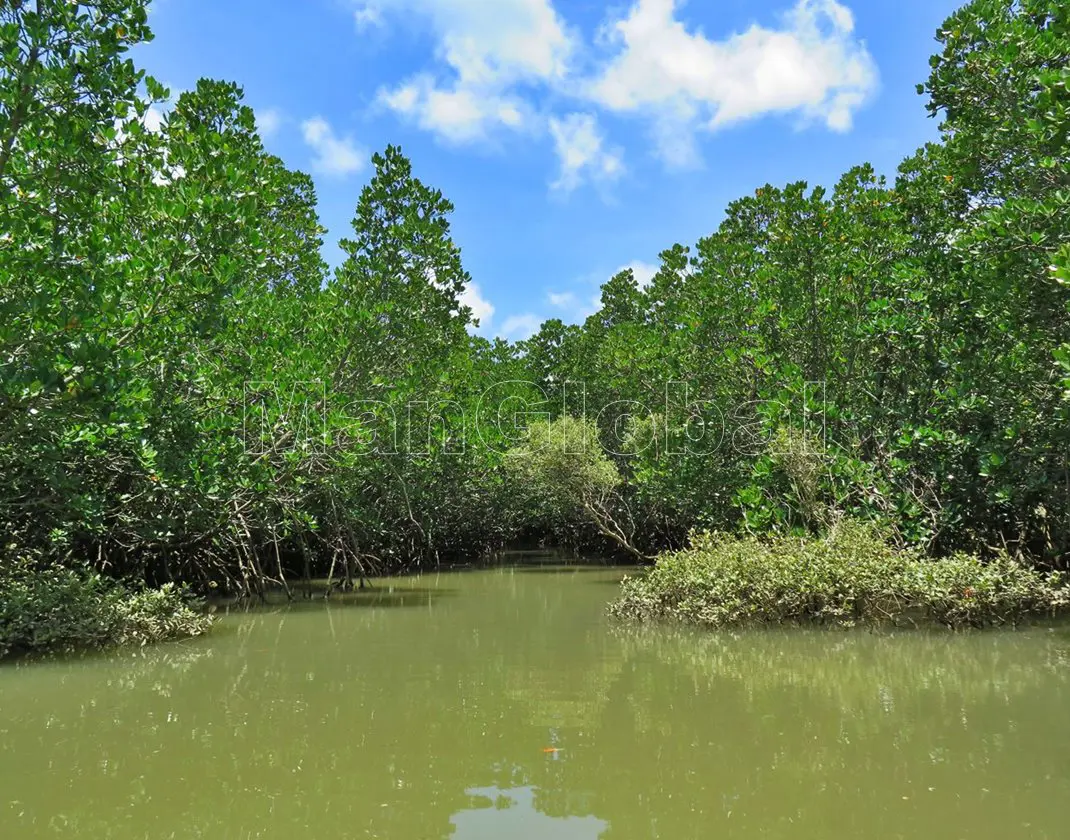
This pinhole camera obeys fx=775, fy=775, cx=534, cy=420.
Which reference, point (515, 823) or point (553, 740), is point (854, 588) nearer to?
point (553, 740)

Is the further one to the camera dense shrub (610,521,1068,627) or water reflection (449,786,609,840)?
dense shrub (610,521,1068,627)

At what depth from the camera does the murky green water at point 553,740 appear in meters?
3.92

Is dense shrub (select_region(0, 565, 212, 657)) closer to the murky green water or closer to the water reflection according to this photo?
the murky green water

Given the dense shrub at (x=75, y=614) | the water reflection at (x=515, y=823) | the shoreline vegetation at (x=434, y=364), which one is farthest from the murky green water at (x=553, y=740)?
the shoreline vegetation at (x=434, y=364)

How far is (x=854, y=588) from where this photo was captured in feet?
29.3

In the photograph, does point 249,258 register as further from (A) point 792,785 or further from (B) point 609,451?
(B) point 609,451

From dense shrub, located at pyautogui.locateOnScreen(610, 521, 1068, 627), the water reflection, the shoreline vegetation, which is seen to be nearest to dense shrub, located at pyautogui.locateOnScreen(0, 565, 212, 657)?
the shoreline vegetation

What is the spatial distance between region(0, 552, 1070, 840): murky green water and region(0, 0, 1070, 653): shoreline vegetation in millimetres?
1538

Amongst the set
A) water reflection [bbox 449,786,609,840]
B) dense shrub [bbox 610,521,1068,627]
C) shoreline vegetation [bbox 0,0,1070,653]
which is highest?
shoreline vegetation [bbox 0,0,1070,653]

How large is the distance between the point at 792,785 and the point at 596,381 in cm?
2048

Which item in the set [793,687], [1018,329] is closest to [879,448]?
[1018,329]

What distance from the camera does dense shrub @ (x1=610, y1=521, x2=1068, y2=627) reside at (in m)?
8.80

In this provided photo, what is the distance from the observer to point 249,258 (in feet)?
31.5

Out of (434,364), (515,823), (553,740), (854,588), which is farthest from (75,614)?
(854,588)
